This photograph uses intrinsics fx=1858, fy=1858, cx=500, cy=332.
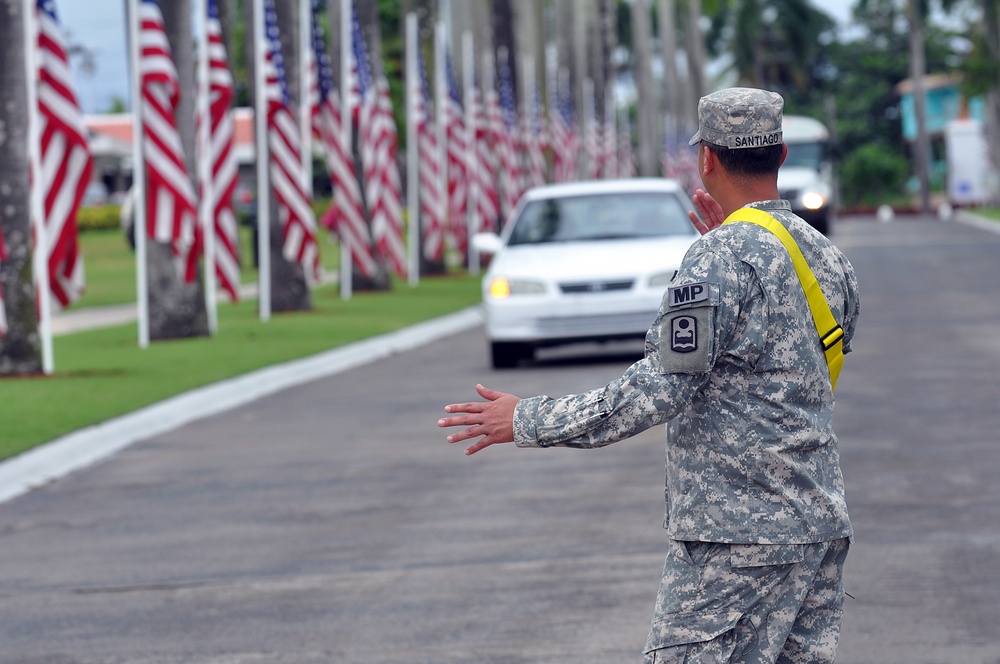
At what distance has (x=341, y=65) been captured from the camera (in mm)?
31359

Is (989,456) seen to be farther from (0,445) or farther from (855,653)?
(0,445)

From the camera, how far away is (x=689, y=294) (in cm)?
378

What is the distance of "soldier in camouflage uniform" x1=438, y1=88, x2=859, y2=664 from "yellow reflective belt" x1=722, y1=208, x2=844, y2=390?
0.02 metres

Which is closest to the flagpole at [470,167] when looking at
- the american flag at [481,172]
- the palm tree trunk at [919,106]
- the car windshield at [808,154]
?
the american flag at [481,172]

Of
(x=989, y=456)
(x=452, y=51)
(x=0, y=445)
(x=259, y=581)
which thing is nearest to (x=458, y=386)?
(x=0, y=445)

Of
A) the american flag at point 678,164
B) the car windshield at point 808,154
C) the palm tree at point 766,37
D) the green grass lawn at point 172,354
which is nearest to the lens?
the green grass lawn at point 172,354

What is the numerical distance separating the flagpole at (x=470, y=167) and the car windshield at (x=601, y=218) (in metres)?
19.4

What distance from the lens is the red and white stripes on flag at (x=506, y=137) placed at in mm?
42062

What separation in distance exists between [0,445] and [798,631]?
9.18 m

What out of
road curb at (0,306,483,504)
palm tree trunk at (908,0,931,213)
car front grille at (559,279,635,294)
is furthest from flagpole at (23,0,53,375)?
palm tree trunk at (908,0,931,213)

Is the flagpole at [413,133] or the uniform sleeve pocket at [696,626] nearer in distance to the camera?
the uniform sleeve pocket at [696,626]

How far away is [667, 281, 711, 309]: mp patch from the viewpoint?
3.77 meters

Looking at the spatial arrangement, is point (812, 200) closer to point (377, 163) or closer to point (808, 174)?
point (808, 174)

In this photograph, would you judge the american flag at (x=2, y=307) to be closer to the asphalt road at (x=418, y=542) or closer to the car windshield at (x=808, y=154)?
the asphalt road at (x=418, y=542)
